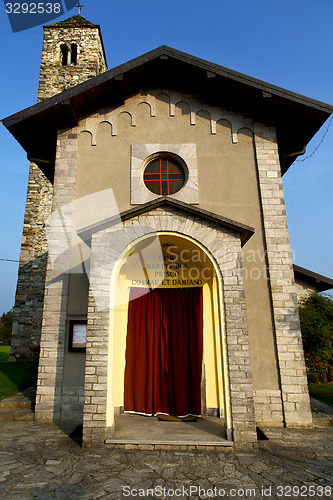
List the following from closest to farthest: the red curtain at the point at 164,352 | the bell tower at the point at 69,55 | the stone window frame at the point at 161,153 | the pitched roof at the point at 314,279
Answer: the red curtain at the point at 164,352
the stone window frame at the point at 161,153
the pitched roof at the point at 314,279
the bell tower at the point at 69,55

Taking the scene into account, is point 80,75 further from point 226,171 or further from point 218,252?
point 218,252

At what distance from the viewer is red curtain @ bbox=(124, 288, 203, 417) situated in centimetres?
581

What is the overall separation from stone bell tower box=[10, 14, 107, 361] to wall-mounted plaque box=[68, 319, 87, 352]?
25.4 ft

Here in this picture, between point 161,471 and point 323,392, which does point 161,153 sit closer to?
point 161,471

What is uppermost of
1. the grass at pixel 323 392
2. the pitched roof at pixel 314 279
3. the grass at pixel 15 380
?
the pitched roof at pixel 314 279

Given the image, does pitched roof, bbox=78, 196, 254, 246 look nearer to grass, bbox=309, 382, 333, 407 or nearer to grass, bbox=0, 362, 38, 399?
grass, bbox=0, 362, 38, 399

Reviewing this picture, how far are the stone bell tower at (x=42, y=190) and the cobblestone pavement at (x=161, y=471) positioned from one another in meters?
8.77

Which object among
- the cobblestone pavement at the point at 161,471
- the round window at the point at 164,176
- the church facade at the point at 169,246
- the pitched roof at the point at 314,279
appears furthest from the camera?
the pitched roof at the point at 314,279

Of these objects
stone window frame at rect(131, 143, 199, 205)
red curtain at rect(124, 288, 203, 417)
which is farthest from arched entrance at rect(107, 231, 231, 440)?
stone window frame at rect(131, 143, 199, 205)

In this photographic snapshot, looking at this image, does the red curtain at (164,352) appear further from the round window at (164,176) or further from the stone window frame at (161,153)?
the round window at (164,176)

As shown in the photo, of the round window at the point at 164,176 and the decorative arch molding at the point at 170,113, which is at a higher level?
the decorative arch molding at the point at 170,113

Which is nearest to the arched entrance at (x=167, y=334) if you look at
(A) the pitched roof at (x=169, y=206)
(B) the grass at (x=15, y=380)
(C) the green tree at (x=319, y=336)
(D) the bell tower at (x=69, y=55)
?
(A) the pitched roof at (x=169, y=206)

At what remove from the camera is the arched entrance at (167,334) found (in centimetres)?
582

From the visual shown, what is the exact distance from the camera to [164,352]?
19.7 feet
